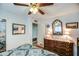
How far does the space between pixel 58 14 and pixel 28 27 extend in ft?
1.60

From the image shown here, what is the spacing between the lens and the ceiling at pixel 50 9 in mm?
1790

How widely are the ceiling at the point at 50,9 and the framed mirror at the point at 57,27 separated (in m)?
0.11

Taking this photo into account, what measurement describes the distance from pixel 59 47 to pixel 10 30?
2.53 feet

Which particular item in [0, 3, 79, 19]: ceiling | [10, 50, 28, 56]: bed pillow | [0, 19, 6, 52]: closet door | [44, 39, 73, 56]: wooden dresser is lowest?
[10, 50, 28, 56]: bed pillow

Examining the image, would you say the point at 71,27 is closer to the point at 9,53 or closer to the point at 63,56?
the point at 63,56

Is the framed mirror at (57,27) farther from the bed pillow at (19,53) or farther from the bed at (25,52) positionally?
the bed pillow at (19,53)

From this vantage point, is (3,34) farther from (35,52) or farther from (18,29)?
(35,52)

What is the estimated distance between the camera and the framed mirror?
1.82m

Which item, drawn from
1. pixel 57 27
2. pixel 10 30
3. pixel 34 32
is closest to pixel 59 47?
pixel 57 27

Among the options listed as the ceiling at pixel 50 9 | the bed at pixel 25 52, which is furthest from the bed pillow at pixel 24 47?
the ceiling at pixel 50 9

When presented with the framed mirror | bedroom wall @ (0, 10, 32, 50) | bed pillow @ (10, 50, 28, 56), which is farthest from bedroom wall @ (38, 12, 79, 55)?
bed pillow @ (10, 50, 28, 56)

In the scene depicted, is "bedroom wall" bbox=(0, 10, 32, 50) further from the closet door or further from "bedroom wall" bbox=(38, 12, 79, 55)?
"bedroom wall" bbox=(38, 12, 79, 55)

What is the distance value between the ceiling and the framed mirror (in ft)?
0.36

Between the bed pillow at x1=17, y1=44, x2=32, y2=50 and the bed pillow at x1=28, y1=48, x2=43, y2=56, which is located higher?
the bed pillow at x1=17, y1=44, x2=32, y2=50
